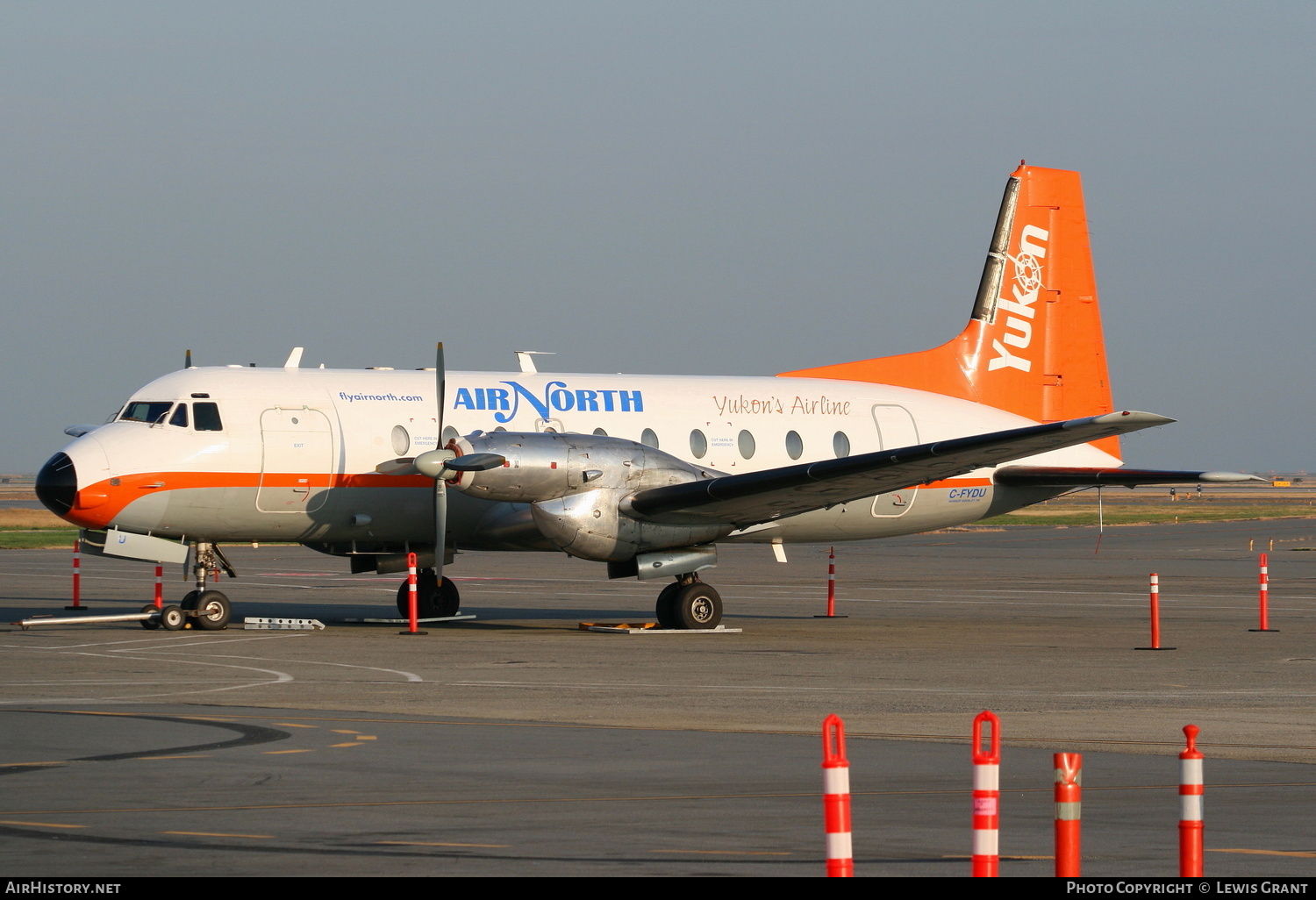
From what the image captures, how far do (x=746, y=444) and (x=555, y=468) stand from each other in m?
4.09

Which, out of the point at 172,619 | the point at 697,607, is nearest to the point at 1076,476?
the point at 697,607

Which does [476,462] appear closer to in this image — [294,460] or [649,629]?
[294,460]

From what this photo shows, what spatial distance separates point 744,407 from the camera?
23062 mm

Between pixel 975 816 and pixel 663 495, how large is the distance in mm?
14023

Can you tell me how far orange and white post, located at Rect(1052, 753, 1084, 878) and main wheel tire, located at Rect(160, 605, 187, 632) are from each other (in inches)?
639

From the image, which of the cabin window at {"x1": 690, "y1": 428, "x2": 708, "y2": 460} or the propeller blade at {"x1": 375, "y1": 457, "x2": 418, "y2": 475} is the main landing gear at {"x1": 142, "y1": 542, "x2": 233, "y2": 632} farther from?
the cabin window at {"x1": 690, "y1": 428, "x2": 708, "y2": 460}

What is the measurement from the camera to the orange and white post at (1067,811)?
5648 mm

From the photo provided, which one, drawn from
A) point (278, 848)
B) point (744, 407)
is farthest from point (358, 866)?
point (744, 407)

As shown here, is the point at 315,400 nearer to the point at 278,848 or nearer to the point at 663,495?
the point at 663,495

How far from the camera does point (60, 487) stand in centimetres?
1916

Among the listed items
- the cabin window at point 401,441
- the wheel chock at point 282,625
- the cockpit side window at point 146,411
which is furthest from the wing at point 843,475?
the cockpit side window at point 146,411

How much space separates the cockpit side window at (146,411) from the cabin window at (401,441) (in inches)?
A: 109

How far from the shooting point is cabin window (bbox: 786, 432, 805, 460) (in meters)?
23.0

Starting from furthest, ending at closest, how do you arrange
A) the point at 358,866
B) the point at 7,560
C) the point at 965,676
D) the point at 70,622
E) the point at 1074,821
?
the point at 7,560
the point at 70,622
the point at 965,676
the point at 358,866
the point at 1074,821
